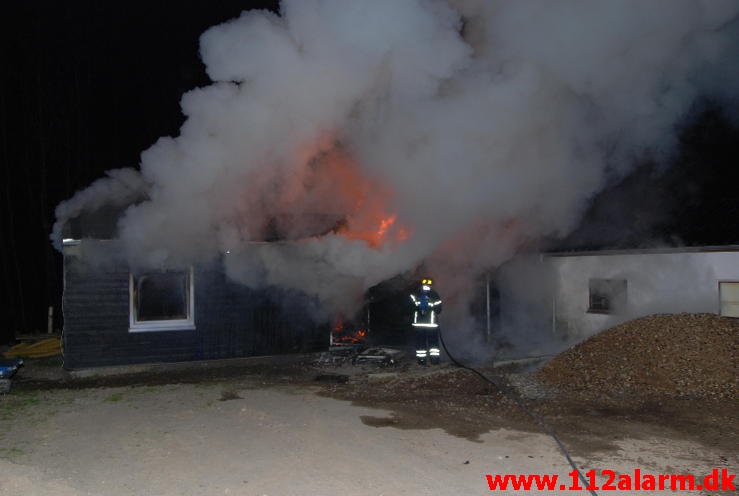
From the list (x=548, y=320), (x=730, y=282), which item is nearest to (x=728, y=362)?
(x=730, y=282)

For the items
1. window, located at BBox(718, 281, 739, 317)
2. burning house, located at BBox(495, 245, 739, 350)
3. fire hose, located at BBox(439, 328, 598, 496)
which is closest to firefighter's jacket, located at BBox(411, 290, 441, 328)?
fire hose, located at BBox(439, 328, 598, 496)

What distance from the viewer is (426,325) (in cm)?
1098

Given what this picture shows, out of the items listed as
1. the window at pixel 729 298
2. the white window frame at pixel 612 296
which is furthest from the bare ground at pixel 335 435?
the white window frame at pixel 612 296

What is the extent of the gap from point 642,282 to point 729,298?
1694mm

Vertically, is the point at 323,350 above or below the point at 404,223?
below

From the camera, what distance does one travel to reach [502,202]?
10875 millimetres

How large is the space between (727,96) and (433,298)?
9215 mm

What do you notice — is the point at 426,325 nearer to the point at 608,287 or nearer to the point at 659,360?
the point at 659,360

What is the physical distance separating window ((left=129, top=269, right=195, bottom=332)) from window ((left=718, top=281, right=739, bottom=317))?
10529mm

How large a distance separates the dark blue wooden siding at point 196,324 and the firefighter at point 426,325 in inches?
102

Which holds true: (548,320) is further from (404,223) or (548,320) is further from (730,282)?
(404,223)

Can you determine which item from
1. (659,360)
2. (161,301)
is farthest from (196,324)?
(659,360)

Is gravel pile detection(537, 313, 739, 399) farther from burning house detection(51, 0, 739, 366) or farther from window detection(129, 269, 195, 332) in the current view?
window detection(129, 269, 195, 332)

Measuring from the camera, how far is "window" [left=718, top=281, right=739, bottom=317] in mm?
10695
